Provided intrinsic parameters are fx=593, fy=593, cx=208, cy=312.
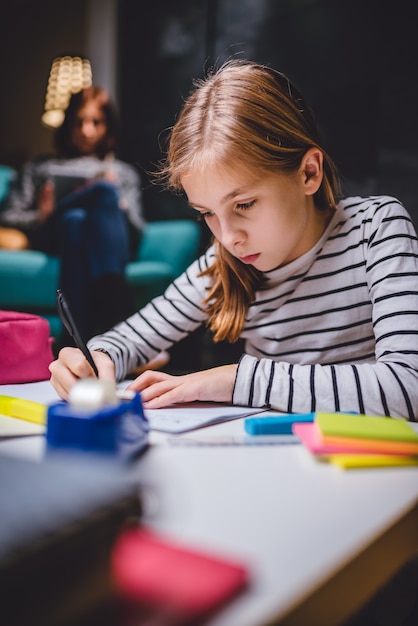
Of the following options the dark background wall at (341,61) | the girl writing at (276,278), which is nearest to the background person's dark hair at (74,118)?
the dark background wall at (341,61)

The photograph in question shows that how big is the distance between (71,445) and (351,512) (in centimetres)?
21

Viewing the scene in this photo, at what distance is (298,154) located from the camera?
899mm

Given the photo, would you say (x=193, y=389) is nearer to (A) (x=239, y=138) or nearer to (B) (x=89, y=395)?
(B) (x=89, y=395)

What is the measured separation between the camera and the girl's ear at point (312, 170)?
915mm

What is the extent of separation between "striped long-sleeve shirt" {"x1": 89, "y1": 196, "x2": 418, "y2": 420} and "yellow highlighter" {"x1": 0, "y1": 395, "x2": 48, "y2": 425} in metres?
0.22

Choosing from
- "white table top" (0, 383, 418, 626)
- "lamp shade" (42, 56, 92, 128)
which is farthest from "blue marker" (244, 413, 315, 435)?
"lamp shade" (42, 56, 92, 128)

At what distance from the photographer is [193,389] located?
69 cm

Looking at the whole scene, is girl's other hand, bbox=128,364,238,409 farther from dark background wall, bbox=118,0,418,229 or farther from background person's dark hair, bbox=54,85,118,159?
background person's dark hair, bbox=54,85,118,159

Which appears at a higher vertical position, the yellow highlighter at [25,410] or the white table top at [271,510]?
the yellow highlighter at [25,410]

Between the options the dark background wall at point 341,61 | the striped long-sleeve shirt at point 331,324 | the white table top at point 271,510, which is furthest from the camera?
the dark background wall at point 341,61

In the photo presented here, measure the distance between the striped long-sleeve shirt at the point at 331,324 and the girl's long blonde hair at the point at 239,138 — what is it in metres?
0.04

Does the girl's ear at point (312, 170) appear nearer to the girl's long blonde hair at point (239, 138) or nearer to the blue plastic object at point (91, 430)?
the girl's long blonde hair at point (239, 138)

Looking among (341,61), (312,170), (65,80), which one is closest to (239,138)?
(312,170)

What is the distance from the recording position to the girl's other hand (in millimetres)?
684
